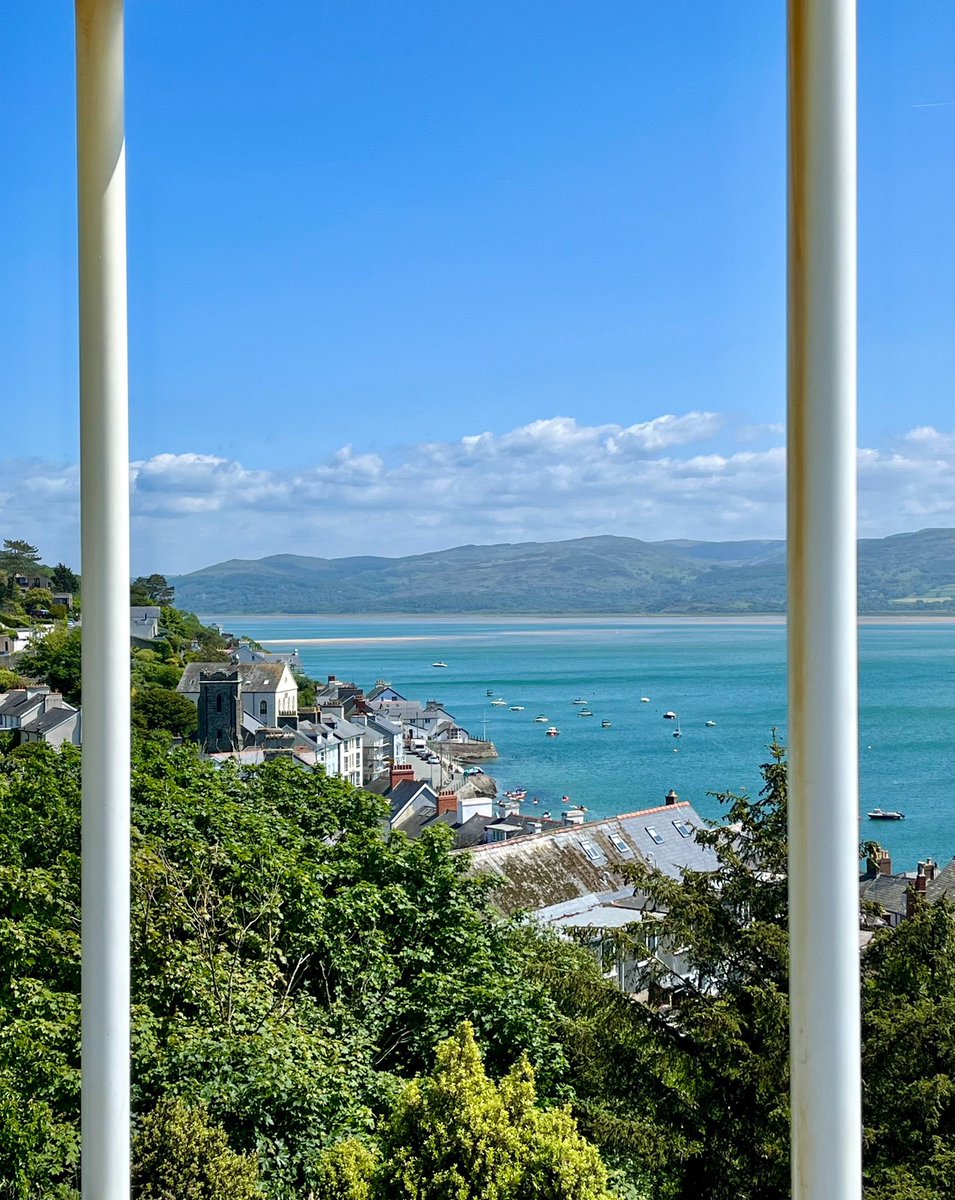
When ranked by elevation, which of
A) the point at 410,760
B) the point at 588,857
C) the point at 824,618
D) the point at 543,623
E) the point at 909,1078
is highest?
the point at 824,618

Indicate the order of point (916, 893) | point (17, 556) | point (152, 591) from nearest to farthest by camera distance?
1. point (916, 893)
2. point (17, 556)
3. point (152, 591)

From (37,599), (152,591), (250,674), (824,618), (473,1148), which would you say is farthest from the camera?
(250,674)

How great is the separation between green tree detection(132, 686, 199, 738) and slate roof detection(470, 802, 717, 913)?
2.32 m

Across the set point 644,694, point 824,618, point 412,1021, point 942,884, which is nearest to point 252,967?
point 412,1021

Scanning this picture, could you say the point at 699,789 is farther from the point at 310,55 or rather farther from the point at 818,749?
the point at 310,55

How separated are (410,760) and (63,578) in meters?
3.01

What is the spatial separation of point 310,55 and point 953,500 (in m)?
5.74

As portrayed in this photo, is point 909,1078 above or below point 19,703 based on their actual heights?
below

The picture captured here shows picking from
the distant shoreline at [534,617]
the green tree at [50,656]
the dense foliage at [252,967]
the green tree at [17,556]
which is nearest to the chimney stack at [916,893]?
the distant shoreline at [534,617]

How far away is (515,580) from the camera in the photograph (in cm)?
816

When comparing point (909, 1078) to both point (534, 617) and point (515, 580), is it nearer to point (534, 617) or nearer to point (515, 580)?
point (534, 617)

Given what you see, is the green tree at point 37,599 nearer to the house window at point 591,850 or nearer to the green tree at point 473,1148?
the green tree at point 473,1148

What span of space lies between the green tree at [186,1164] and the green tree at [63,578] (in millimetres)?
2922

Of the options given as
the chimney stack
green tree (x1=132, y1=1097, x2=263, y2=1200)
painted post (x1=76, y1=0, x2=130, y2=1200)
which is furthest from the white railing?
the chimney stack
